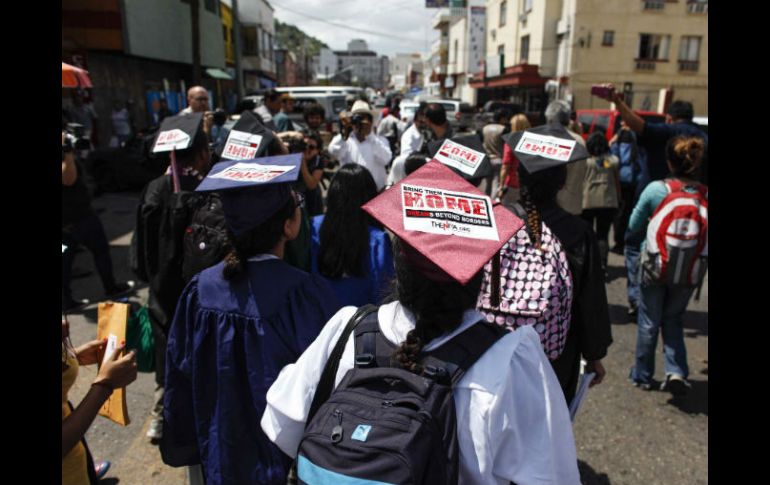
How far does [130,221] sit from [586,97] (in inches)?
1056

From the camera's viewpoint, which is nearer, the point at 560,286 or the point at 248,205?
the point at 248,205

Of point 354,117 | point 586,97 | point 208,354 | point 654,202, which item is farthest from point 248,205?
point 586,97

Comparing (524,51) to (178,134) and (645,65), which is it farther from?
(178,134)

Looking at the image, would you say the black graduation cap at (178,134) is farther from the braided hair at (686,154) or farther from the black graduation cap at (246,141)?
the braided hair at (686,154)

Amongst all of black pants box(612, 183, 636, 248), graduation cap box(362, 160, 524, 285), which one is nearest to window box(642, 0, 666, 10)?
black pants box(612, 183, 636, 248)

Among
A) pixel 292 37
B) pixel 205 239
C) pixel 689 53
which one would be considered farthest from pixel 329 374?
pixel 292 37

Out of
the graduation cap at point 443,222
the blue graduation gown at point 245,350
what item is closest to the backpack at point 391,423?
the graduation cap at point 443,222

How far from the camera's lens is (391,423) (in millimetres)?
1132

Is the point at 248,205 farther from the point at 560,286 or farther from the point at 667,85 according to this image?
the point at 667,85

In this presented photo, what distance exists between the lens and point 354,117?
228 inches

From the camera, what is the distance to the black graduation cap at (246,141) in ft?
9.93

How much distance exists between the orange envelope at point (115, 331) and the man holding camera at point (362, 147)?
12.7 feet

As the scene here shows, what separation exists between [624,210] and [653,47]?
90.5 feet

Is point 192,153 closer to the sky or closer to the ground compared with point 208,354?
closer to the sky
